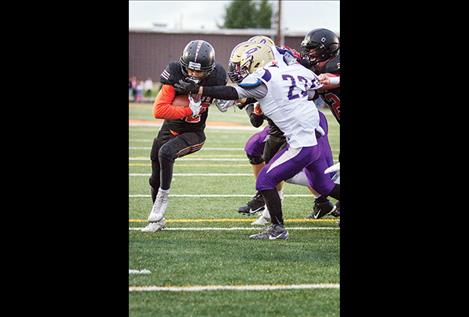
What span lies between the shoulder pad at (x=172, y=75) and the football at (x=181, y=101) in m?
0.13

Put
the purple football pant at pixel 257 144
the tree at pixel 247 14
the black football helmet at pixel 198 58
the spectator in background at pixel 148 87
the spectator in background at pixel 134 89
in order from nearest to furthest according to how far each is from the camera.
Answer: the black football helmet at pixel 198 58 < the purple football pant at pixel 257 144 < the spectator in background at pixel 134 89 < the spectator in background at pixel 148 87 < the tree at pixel 247 14

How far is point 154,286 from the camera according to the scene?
13.6ft

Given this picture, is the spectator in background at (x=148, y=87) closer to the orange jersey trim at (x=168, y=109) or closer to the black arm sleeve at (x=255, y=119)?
the black arm sleeve at (x=255, y=119)

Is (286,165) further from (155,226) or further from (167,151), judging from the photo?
(155,226)

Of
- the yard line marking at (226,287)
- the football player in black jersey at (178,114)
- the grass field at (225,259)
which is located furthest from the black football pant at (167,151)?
the yard line marking at (226,287)

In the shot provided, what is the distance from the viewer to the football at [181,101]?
5.92 metres

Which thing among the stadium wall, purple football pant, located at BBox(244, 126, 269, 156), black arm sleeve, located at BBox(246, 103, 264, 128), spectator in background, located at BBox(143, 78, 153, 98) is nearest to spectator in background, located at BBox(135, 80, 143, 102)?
spectator in background, located at BBox(143, 78, 153, 98)

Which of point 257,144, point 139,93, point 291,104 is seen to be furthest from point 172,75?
point 139,93

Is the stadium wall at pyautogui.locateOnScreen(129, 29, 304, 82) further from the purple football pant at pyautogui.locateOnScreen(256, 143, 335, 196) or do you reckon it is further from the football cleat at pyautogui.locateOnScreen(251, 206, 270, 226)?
the purple football pant at pyautogui.locateOnScreen(256, 143, 335, 196)

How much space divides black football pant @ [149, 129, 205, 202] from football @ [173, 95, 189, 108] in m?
0.26

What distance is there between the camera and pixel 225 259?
4832 mm
